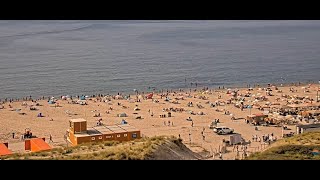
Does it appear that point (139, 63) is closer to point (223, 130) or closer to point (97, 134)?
point (223, 130)

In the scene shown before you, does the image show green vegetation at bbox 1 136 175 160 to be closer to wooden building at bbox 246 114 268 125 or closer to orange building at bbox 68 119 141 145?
orange building at bbox 68 119 141 145

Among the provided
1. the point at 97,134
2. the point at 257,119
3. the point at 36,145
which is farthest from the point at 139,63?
the point at 36,145

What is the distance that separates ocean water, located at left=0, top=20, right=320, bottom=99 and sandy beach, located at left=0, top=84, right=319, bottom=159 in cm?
229

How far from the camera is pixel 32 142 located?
25.4ft

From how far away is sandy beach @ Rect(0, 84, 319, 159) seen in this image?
10391 millimetres

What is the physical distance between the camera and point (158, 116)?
1277cm

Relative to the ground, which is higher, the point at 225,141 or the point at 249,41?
the point at 249,41

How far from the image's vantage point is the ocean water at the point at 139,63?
1870cm

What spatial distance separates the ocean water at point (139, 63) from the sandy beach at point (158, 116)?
7.51 feet

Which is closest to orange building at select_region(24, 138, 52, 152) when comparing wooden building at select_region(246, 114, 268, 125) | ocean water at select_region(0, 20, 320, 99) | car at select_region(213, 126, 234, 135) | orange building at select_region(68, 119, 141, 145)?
orange building at select_region(68, 119, 141, 145)

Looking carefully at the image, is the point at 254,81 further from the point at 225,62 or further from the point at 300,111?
the point at 300,111
